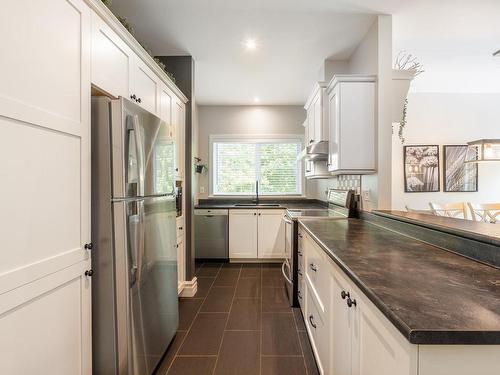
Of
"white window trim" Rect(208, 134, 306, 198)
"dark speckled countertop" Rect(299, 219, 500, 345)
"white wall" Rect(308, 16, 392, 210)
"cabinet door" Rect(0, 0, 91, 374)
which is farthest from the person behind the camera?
"white window trim" Rect(208, 134, 306, 198)

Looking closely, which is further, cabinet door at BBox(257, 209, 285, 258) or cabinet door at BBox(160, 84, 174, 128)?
cabinet door at BBox(257, 209, 285, 258)

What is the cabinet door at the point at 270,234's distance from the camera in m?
4.21

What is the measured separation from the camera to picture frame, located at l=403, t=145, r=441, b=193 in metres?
4.49

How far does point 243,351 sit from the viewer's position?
2029 millimetres

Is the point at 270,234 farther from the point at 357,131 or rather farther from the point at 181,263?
the point at 357,131

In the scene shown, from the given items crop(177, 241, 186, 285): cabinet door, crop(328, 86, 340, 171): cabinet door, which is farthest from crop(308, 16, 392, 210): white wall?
crop(177, 241, 186, 285): cabinet door

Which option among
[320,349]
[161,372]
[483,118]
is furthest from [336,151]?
[483,118]

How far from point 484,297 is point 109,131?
165 centimetres

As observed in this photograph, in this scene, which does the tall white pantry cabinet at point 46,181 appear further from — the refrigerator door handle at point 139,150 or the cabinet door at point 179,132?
the cabinet door at point 179,132

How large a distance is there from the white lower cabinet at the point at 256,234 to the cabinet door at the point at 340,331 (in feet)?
9.22

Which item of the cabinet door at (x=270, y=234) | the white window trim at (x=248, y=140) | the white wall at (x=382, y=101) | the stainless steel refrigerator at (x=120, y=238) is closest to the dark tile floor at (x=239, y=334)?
the stainless steel refrigerator at (x=120, y=238)

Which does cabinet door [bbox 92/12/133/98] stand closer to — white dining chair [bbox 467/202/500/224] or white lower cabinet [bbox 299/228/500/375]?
white lower cabinet [bbox 299/228/500/375]

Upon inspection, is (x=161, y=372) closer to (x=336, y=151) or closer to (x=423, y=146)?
(x=336, y=151)

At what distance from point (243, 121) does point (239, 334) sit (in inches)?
139
